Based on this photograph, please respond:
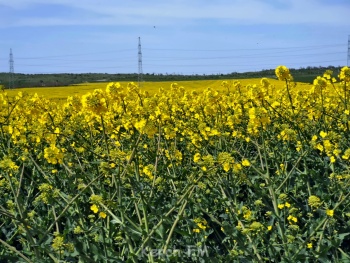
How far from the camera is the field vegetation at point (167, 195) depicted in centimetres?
260

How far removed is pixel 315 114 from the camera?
5.08 meters

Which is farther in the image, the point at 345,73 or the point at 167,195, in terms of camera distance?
the point at 345,73

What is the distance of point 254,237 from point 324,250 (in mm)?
484

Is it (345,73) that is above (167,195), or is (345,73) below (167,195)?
above

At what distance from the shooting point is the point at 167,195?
3.59 m

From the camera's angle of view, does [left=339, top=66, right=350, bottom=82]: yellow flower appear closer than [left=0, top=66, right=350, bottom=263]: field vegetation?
No

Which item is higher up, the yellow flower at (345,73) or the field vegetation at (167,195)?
the yellow flower at (345,73)

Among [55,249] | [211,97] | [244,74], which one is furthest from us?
[244,74]

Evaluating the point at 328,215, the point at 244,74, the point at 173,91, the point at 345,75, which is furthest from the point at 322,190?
the point at 244,74

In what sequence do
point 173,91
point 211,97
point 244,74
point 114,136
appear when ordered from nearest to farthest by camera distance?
point 114,136 < point 211,97 < point 173,91 < point 244,74

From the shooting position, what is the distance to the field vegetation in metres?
2.60

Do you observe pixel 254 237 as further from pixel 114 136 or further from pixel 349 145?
pixel 349 145

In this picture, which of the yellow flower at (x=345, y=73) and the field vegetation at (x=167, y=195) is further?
the yellow flower at (x=345, y=73)

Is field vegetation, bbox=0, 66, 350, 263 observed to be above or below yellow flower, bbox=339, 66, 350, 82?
below
